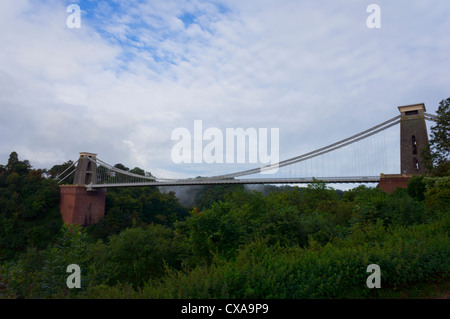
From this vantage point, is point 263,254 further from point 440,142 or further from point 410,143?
point 410,143

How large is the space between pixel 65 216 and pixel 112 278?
30.8m

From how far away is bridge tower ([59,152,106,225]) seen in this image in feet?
116

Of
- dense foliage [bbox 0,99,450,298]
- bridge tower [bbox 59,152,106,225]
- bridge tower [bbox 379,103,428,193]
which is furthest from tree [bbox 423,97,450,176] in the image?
bridge tower [bbox 59,152,106,225]

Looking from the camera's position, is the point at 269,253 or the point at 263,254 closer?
the point at 263,254

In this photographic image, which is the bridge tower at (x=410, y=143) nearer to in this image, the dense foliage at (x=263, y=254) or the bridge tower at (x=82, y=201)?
the dense foliage at (x=263, y=254)

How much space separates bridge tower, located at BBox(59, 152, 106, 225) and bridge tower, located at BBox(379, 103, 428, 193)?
110 ft

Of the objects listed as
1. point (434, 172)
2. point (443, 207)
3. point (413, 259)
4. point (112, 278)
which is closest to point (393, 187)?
point (434, 172)

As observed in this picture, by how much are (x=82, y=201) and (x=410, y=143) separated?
36.5 meters

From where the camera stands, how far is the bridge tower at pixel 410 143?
21.5m

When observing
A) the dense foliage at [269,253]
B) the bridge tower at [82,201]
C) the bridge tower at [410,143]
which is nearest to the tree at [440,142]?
the dense foliage at [269,253]

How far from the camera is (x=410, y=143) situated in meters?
22.6

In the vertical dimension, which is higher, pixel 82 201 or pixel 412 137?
pixel 412 137

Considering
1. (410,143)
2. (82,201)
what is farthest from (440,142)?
(82,201)
